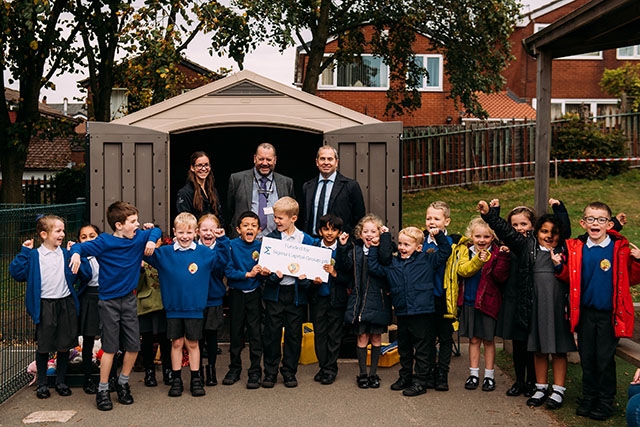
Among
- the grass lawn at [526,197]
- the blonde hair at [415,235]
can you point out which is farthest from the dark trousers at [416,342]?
the grass lawn at [526,197]

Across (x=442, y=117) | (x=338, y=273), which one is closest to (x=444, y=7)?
(x=442, y=117)

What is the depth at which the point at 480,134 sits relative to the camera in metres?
21.8

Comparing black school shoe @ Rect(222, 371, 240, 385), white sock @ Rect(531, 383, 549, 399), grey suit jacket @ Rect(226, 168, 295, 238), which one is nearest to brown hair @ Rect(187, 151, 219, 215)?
grey suit jacket @ Rect(226, 168, 295, 238)

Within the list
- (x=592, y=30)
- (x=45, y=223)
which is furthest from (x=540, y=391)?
(x=45, y=223)

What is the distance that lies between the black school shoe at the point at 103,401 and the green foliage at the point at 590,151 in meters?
15.9

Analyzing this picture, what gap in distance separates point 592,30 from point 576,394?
3.55 metres

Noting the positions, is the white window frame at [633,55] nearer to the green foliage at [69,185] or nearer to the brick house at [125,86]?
the brick house at [125,86]

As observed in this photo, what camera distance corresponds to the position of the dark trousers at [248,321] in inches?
287

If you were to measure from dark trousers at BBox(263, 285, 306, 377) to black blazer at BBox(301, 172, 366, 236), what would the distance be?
101 centimetres

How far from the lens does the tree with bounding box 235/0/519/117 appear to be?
2003 cm

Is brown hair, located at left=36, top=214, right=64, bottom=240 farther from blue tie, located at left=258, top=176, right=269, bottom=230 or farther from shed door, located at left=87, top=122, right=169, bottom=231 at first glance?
blue tie, located at left=258, top=176, right=269, bottom=230

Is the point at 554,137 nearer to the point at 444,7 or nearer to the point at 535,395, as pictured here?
the point at 444,7

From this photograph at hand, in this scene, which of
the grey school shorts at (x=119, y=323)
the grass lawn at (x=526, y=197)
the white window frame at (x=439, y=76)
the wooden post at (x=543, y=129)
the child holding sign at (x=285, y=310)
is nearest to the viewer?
the grey school shorts at (x=119, y=323)

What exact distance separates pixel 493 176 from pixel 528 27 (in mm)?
11409
